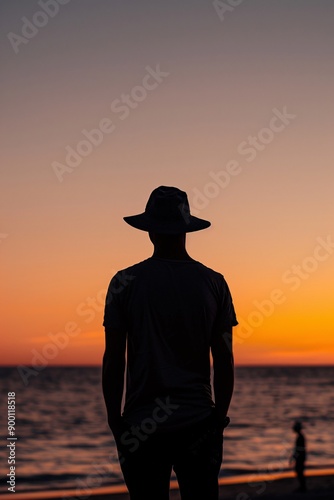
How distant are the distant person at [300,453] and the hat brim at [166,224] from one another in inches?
658

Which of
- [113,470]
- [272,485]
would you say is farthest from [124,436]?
[113,470]

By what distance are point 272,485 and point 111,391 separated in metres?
21.2

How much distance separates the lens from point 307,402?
85.2 m

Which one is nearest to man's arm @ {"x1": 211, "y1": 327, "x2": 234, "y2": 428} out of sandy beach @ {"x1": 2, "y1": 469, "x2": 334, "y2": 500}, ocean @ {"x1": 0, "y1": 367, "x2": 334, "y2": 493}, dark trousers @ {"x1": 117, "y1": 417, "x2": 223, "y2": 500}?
dark trousers @ {"x1": 117, "y1": 417, "x2": 223, "y2": 500}

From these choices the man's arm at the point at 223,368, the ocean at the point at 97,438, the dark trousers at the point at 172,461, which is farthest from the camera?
the ocean at the point at 97,438

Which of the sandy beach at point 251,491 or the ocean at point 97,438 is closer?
the sandy beach at point 251,491

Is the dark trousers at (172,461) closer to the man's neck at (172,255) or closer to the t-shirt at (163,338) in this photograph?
the t-shirt at (163,338)

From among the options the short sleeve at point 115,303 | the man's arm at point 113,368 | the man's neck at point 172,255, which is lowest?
the man's arm at point 113,368

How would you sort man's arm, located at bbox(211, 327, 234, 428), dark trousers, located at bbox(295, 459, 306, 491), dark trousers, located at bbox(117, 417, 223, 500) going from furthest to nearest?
1. dark trousers, located at bbox(295, 459, 306, 491)
2. man's arm, located at bbox(211, 327, 234, 428)
3. dark trousers, located at bbox(117, 417, 223, 500)

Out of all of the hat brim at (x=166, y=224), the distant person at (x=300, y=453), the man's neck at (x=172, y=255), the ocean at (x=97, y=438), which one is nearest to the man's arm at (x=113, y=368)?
the man's neck at (x=172, y=255)

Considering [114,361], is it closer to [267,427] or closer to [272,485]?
[272,485]

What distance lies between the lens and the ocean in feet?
91.9

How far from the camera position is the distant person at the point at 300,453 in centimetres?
2014

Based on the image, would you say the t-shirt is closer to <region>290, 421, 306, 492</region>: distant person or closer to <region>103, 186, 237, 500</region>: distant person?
<region>103, 186, 237, 500</region>: distant person
